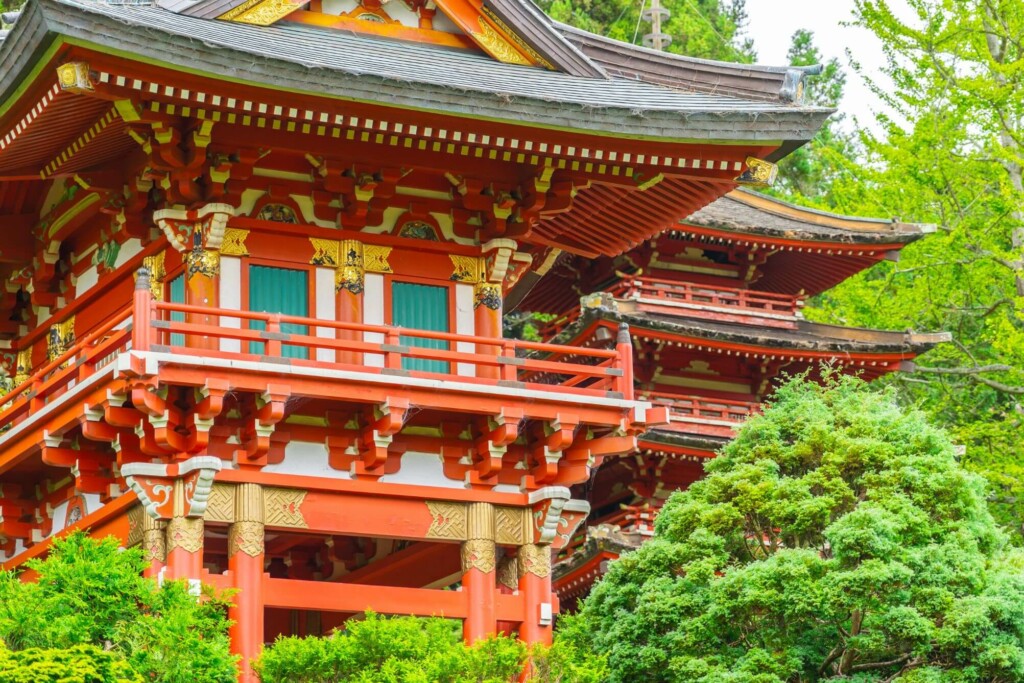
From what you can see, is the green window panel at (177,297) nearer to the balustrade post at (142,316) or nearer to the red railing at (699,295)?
the balustrade post at (142,316)

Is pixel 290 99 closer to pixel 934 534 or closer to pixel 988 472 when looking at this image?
pixel 934 534

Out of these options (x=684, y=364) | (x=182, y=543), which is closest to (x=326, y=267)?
(x=182, y=543)

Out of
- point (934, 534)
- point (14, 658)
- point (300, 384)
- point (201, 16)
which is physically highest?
point (201, 16)

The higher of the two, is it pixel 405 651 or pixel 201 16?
pixel 201 16

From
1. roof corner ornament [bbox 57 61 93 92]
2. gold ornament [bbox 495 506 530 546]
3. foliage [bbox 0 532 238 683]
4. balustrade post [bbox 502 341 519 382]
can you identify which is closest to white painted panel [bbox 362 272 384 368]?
balustrade post [bbox 502 341 519 382]

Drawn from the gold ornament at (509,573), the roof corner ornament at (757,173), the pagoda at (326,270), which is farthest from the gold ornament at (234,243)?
the roof corner ornament at (757,173)

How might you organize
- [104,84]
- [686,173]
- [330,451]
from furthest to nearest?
[686,173], [330,451], [104,84]

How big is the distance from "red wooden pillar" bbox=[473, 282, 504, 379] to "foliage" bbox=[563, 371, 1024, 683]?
2.76 m

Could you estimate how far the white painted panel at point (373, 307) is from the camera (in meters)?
21.8

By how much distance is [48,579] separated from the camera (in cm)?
1745

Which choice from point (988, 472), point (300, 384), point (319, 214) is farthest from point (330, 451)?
point (988, 472)

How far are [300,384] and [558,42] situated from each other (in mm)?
5930

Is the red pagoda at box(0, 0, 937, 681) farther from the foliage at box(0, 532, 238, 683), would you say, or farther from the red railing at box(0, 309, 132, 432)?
the foliage at box(0, 532, 238, 683)

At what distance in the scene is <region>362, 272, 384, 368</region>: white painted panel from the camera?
2177 centimetres
